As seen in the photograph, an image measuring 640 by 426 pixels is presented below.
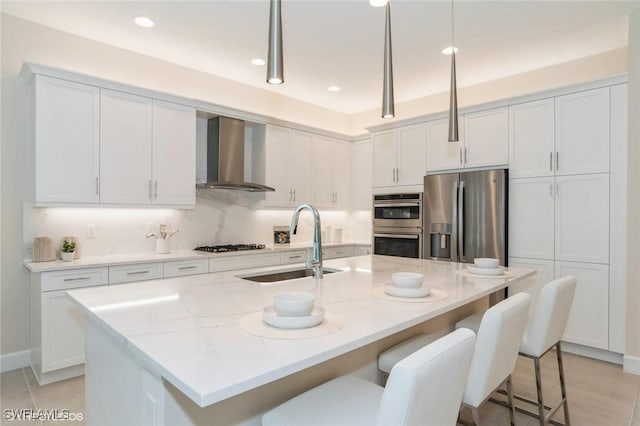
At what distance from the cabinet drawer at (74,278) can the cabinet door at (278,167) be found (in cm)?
206

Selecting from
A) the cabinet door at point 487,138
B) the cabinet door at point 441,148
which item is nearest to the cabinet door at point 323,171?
the cabinet door at point 441,148

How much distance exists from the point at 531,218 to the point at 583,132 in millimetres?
888

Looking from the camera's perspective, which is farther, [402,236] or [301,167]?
[301,167]

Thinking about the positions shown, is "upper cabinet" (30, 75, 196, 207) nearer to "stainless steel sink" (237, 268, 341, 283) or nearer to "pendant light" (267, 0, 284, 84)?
"stainless steel sink" (237, 268, 341, 283)

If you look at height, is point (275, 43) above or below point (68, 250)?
above

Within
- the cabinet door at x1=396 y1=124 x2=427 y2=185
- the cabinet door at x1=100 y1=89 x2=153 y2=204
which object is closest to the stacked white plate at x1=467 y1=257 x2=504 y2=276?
the cabinet door at x1=396 y1=124 x2=427 y2=185

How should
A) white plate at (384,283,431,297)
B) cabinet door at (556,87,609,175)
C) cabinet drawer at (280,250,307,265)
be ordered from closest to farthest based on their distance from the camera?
white plate at (384,283,431,297) < cabinet door at (556,87,609,175) < cabinet drawer at (280,250,307,265)

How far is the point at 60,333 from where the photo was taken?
9.39ft

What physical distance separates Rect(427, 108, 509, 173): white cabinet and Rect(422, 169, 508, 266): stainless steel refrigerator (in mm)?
149

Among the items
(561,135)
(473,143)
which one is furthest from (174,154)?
(561,135)

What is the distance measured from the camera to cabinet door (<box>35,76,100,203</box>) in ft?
9.70

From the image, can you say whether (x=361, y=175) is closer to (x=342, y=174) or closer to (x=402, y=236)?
(x=342, y=174)

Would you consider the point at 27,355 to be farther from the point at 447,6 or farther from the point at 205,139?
the point at 447,6

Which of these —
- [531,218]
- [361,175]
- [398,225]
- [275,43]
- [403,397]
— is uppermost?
[275,43]
